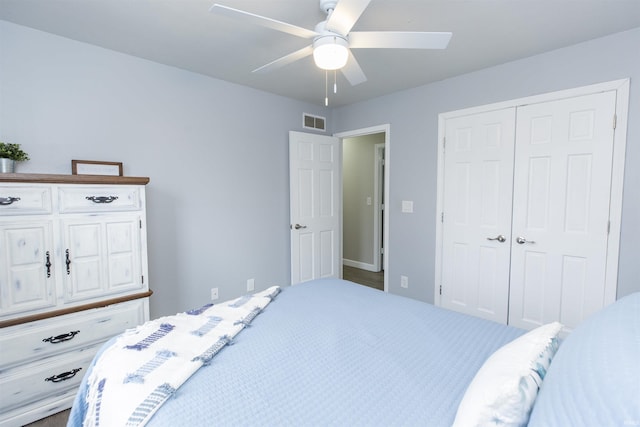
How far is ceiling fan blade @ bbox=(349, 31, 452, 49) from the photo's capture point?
4.80 feet

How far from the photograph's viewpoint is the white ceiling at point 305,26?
181 centimetres

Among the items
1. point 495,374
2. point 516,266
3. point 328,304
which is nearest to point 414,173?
point 516,266

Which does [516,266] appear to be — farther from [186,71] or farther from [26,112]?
[26,112]

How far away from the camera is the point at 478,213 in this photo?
2.89 m

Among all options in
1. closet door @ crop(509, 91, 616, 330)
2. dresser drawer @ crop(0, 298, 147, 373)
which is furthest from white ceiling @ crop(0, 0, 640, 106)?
dresser drawer @ crop(0, 298, 147, 373)

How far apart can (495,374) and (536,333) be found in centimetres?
36

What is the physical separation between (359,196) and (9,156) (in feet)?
14.8

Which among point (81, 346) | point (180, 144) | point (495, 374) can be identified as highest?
point (180, 144)

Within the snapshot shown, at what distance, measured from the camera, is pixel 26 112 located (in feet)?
6.79

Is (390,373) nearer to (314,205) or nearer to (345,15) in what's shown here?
(345,15)

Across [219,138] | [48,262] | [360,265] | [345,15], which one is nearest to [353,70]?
[345,15]

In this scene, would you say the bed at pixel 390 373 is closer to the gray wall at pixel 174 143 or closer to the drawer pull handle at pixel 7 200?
the drawer pull handle at pixel 7 200

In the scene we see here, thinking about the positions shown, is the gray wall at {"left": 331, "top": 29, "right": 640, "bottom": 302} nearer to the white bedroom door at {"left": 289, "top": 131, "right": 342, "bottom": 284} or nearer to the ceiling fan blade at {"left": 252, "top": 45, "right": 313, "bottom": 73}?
the white bedroom door at {"left": 289, "top": 131, "right": 342, "bottom": 284}

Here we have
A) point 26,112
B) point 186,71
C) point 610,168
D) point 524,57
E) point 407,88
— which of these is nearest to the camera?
point 26,112
